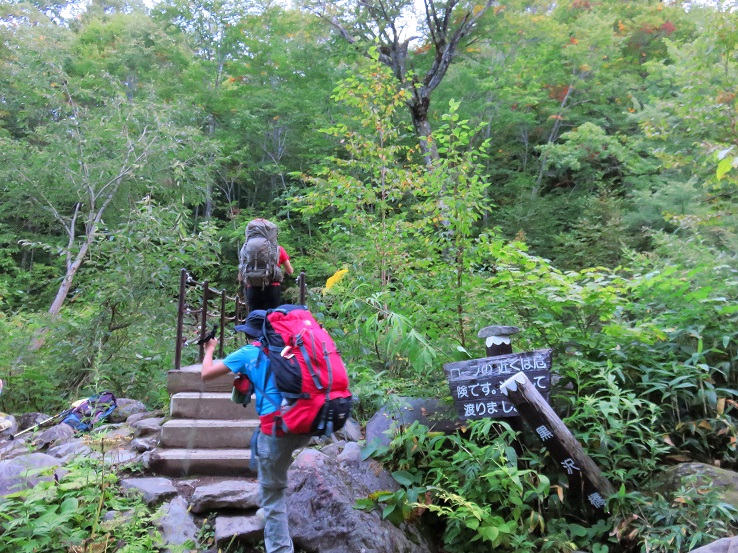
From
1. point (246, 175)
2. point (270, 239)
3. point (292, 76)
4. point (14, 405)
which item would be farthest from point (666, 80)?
point (14, 405)

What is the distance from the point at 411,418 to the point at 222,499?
141 cm

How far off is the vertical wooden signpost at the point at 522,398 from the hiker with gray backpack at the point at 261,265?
177 centimetres

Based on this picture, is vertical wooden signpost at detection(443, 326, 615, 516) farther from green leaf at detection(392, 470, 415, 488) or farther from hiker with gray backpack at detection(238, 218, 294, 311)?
hiker with gray backpack at detection(238, 218, 294, 311)

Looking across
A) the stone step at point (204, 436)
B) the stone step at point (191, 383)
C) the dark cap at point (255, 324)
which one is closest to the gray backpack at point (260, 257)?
the stone step at point (191, 383)

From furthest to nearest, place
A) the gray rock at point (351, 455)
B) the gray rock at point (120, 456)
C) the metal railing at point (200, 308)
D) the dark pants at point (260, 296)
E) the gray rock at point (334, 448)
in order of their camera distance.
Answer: the metal railing at point (200, 308) → the dark pants at point (260, 296) → the gray rock at point (334, 448) → the gray rock at point (120, 456) → the gray rock at point (351, 455)

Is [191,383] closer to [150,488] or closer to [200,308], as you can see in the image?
[150,488]

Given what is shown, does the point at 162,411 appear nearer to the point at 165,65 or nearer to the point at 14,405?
the point at 14,405

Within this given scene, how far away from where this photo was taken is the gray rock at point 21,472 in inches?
117

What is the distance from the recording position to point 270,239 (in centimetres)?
437

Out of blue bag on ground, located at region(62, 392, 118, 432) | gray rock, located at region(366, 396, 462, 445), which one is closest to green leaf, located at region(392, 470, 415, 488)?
gray rock, located at region(366, 396, 462, 445)

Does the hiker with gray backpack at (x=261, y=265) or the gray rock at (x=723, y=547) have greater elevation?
the hiker with gray backpack at (x=261, y=265)

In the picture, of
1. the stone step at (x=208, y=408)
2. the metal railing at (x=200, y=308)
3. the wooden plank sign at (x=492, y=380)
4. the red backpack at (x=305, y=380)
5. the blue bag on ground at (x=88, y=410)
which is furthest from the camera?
the metal railing at (x=200, y=308)

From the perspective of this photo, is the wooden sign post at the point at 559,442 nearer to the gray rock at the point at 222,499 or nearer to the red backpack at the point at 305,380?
the red backpack at the point at 305,380

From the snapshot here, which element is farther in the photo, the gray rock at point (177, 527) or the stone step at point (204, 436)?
the stone step at point (204, 436)
